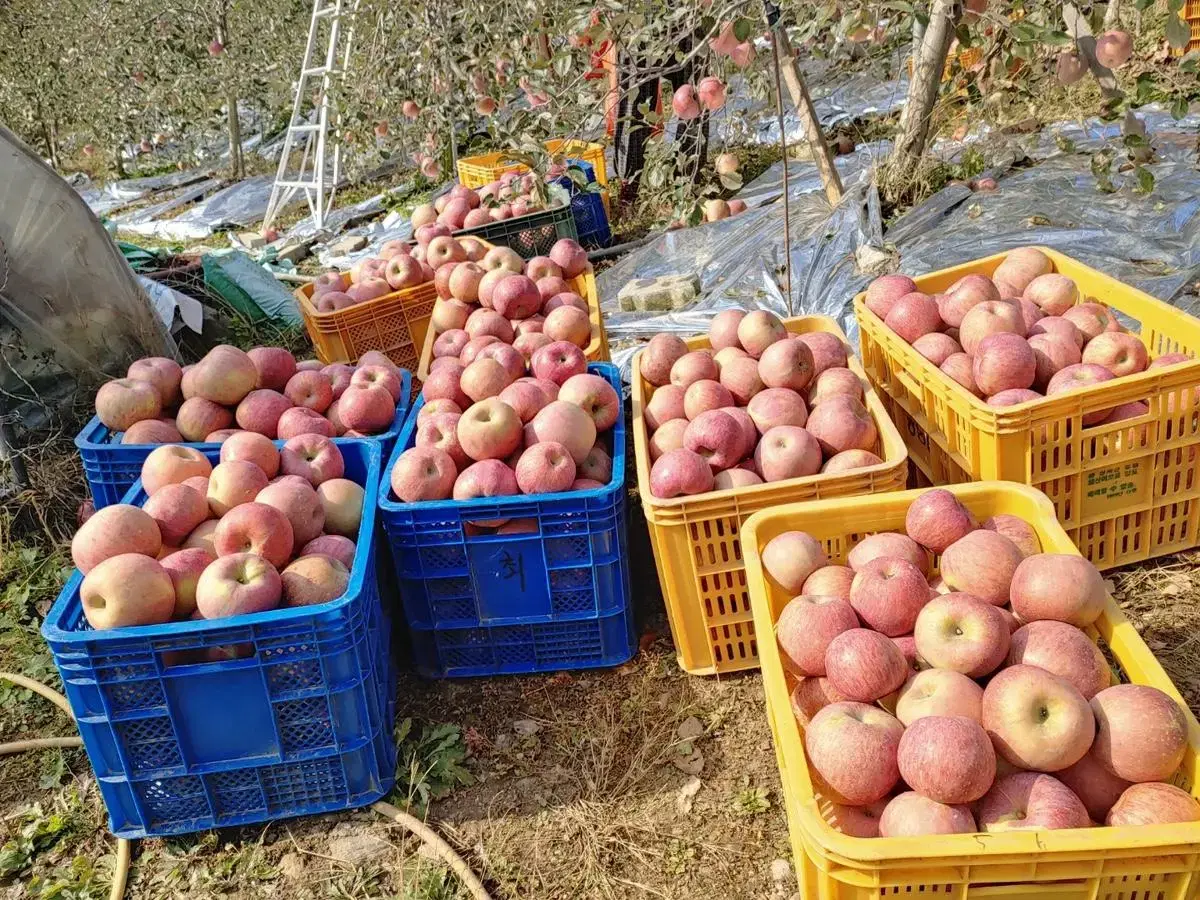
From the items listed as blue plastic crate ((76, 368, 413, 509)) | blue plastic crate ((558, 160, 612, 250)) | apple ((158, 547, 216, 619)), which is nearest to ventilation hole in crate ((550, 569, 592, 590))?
blue plastic crate ((76, 368, 413, 509))

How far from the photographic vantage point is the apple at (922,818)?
154 cm

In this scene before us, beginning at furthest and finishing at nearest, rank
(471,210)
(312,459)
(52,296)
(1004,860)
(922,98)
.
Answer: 1. (471,210)
2. (922,98)
3. (52,296)
4. (312,459)
5. (1004,860)

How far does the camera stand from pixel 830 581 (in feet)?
6.84

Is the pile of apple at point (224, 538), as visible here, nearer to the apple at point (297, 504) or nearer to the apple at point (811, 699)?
the apple at point (297, 504)

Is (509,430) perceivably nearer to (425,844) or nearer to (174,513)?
(174,513)

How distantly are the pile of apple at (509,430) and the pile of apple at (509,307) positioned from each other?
0.15 m

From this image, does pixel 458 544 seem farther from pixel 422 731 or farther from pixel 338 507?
pixel 422 731

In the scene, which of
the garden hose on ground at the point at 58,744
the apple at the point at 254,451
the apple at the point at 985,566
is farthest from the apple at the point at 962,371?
the garden hose on ground at the point at 58,744

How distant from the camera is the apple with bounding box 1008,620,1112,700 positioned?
1731 mm

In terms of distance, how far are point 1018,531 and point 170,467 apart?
2299mm

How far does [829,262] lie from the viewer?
502 cm

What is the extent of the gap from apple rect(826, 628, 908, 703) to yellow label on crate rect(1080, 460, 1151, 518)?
120cm

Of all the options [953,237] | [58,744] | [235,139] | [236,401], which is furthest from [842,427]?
[235,139]

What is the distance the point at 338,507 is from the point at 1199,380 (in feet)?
7.99
